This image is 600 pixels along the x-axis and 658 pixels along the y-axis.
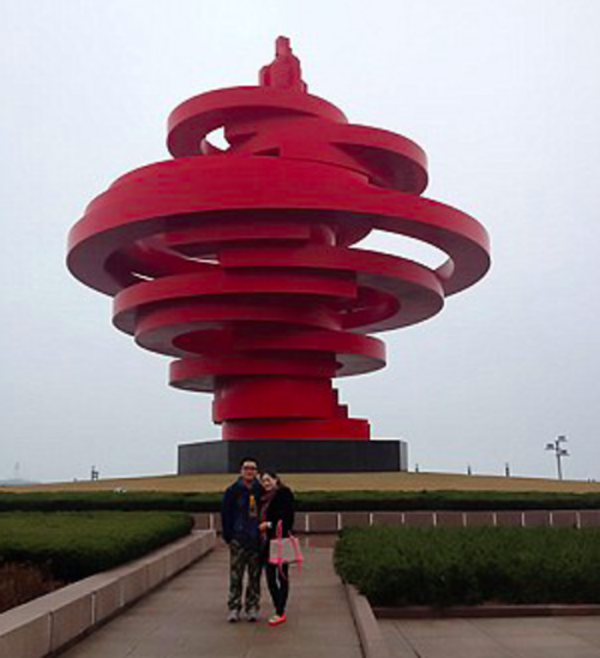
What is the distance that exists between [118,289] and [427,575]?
99.3 feet

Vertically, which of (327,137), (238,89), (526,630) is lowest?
(526,630)

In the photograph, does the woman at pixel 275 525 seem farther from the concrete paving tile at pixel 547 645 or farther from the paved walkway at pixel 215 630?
the concrete paving tile at pixel 547 645

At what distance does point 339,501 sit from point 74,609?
13.6 meters

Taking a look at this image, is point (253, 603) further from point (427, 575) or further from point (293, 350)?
point (293, 350)

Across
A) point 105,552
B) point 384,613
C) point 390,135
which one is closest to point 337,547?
point 384,613

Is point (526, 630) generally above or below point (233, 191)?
below

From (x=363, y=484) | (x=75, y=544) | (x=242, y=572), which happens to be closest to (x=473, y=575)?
(x=242, y=572)

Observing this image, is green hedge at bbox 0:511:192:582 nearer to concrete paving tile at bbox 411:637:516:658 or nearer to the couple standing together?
the couple standing together

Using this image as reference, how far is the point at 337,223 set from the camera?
30344 millimetres

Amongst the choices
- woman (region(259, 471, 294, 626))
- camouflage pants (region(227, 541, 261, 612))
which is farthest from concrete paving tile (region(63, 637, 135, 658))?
woman (region(259, 471, 294, 626))

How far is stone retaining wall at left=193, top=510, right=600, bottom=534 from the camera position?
66.7 feet

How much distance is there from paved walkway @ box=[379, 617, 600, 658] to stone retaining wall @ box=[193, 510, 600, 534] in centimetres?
1101

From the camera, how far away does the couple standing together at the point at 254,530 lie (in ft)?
29.0

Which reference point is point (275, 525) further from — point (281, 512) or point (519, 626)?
point (519, 626)
